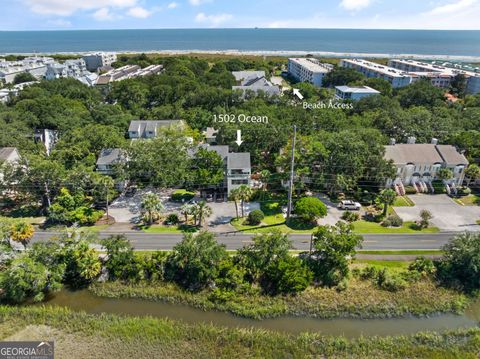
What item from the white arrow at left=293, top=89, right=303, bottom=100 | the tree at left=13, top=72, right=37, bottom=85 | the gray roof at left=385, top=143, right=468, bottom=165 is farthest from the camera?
the tree at left=13, top=72, right=37, bottom=85

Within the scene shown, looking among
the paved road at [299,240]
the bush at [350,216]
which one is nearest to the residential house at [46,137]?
the paved road at [299,240]

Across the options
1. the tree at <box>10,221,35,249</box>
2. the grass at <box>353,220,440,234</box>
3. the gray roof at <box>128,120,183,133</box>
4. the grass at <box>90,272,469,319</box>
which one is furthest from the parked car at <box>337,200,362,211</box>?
the tree at <box>10,221,35,249</box>

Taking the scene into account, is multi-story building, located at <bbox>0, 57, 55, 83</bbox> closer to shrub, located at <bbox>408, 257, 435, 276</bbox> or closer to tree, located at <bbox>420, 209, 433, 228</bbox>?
tree, located at <bbox>420, 209, 433, 228</bbox>

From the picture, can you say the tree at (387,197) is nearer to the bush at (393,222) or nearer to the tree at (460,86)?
the bush at (393,222)

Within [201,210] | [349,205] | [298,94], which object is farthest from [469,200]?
[298,94]

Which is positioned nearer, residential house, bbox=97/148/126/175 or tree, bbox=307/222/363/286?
tree, bbox=307/222/363/286

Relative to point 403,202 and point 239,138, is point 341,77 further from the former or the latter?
point 403,202
